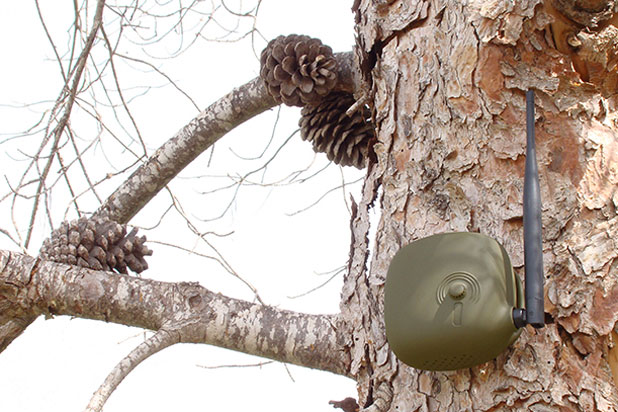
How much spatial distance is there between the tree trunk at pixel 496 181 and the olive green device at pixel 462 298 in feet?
0.17

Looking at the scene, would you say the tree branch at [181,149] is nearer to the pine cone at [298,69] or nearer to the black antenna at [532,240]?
the pine cone at [298,69]

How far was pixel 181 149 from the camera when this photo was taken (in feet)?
5.69

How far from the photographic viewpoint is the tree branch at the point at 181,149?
5.51 feet

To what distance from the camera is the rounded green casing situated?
70cm

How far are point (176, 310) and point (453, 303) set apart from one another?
26.8 inches

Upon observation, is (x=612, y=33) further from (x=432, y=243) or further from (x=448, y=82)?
(x=432, y=243)

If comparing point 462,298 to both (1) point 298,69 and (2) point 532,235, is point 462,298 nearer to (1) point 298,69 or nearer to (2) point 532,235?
(2) point 532,235

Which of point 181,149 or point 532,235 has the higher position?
point 181,149

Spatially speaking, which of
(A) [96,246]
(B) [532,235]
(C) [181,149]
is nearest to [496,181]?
(B) [532,235]

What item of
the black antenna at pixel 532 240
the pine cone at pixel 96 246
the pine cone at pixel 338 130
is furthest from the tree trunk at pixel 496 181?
the pine cone at pixel 96 246

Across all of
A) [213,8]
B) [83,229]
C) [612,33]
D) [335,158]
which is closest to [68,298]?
[83,229]

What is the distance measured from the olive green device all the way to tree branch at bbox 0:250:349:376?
49cm

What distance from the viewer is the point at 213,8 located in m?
2.54

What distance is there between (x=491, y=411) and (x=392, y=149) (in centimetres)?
38
